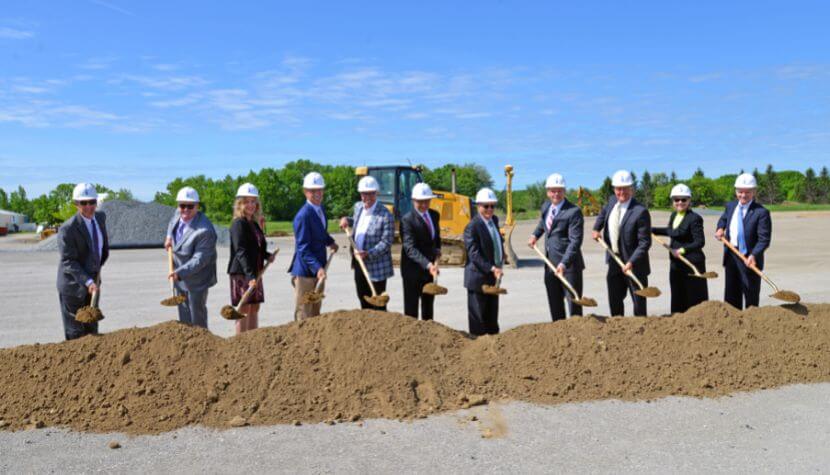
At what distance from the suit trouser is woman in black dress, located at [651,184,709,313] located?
4799 millimetres

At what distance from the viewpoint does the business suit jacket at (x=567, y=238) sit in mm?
6672

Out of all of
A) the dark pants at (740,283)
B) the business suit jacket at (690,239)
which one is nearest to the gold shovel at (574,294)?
the business suit jacket at (690,239)

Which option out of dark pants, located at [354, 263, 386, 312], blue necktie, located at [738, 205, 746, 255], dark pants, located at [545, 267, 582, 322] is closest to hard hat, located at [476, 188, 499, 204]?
dark pants, located at [545, 267, 582, 322]

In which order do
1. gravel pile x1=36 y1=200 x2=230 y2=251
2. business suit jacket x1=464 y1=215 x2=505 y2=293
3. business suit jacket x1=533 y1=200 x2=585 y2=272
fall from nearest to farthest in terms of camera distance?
1. business suit jacket x1=464 y1=215 x2=505 y2=293
2. business suit jacket x1=533 y1=200 x2=585 y2=272
3. gravel pile x1=36 y1=200 x2=230 y2=251

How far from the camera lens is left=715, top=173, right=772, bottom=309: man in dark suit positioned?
7.17m

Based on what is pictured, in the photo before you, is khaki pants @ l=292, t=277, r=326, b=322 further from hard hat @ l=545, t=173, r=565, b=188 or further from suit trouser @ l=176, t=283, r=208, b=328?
hard hat @ l=545, t=173, r=565, b=188

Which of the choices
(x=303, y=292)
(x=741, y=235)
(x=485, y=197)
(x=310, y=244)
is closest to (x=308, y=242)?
(x=310, y=244)

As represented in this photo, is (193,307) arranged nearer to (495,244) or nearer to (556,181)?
(495,244)

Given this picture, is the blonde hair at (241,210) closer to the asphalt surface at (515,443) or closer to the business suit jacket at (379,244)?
the business suit jacket at (379,244)

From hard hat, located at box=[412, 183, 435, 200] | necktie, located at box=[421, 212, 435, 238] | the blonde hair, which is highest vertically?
hard hat, located at box=[412, 183, 435, 200]

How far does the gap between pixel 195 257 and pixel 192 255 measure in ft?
0.27

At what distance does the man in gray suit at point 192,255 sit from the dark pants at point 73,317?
781 mm

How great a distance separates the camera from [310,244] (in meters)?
6.47

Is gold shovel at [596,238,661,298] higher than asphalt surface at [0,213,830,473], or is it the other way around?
gold shovel at [596,238,661,298]
